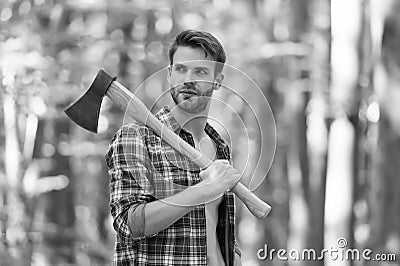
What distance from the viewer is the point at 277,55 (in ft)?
15.4

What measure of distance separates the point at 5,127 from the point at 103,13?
1.03 meters

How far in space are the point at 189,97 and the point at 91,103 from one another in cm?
20

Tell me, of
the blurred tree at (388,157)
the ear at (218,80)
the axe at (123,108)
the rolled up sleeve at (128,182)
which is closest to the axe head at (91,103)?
the axe at (123,108)

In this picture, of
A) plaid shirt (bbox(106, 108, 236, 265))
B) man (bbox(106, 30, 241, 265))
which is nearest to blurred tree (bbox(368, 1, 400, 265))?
man (bbox(106, 30, 241, 265))

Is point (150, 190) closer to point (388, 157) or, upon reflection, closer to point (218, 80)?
point (218, 80)

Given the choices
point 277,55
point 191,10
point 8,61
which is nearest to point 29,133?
point 8,61

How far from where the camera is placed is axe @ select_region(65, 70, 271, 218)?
1369 millimetres

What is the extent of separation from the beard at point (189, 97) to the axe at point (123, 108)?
0.06 meters

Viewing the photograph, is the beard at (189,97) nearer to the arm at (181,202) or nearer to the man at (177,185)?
the man at (177,185)

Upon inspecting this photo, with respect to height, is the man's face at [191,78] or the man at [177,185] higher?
the man's face at [191,78]

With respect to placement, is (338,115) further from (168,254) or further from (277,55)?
(168,254)

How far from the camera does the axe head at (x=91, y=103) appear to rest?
139 centimetres

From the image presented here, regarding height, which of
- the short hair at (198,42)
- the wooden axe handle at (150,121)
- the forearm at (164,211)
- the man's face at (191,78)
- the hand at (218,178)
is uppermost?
the short hair at (198,42)

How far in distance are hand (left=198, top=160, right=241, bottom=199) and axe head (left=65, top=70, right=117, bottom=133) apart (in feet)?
0.90
